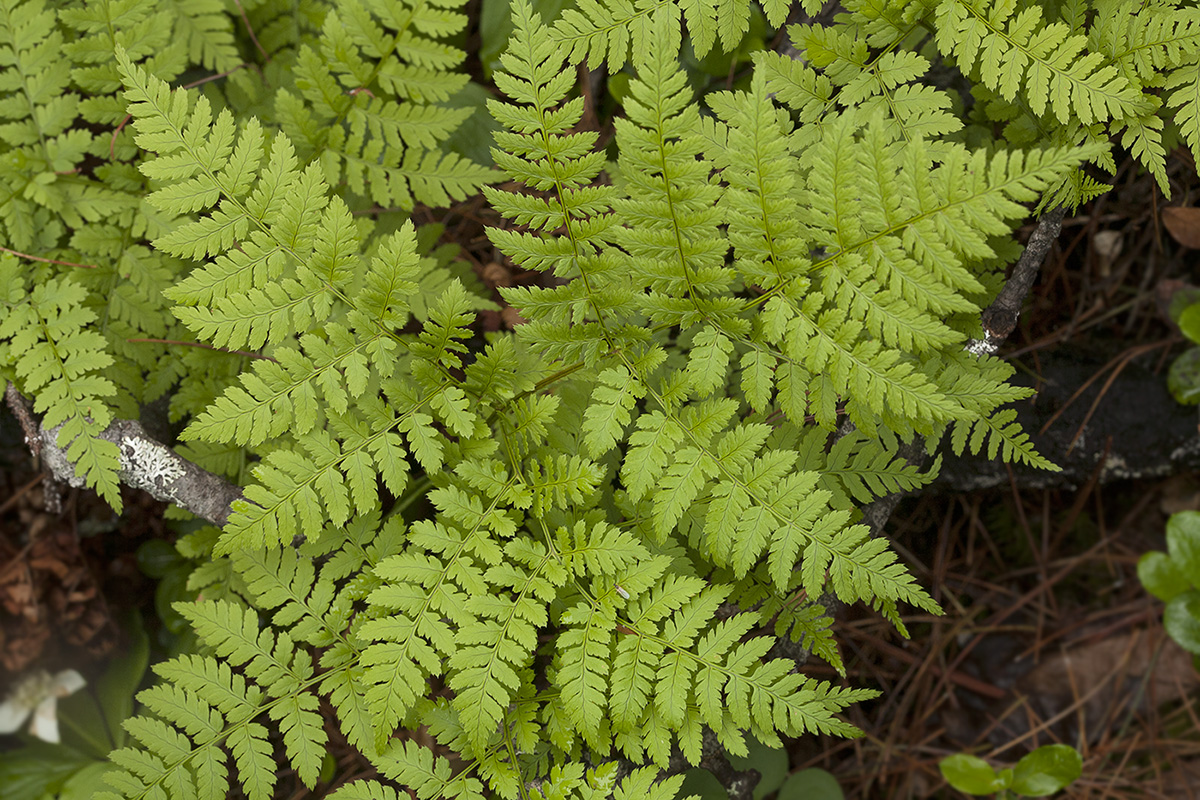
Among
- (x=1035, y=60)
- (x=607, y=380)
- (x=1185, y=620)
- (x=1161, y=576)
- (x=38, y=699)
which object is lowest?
(x=38, y=699)

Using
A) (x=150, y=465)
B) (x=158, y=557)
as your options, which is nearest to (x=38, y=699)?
(x=158, y=557)

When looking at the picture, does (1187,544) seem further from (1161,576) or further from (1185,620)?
(1185,620)

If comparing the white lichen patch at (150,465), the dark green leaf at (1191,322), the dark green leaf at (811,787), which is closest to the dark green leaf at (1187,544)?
the dark green leaf at (1191,322)

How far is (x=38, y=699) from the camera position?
3398 millimetres

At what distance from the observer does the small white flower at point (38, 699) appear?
3367 millimetres

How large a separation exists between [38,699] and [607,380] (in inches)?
126

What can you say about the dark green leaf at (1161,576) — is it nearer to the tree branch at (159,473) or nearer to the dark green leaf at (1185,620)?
the dark green leaf at (1185,620)

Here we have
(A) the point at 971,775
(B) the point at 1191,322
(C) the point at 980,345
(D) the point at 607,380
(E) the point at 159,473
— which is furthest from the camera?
(A) the point at 971,775

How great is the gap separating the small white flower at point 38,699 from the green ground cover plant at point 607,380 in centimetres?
149

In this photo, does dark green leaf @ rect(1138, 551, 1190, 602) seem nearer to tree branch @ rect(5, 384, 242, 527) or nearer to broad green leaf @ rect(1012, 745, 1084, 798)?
broad green leaf @ rect(1012, 745, 1084, 798)

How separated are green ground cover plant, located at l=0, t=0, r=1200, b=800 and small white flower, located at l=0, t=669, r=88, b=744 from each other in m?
1.49

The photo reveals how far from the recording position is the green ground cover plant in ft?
6.12

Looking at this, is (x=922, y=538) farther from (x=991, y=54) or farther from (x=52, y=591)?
(x=52, y=591)

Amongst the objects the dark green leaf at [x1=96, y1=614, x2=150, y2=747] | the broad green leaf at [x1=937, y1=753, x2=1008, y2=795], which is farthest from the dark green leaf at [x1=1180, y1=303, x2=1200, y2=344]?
the dark green leaf at [x1=96, y1=614, x2=150, y2=747]
